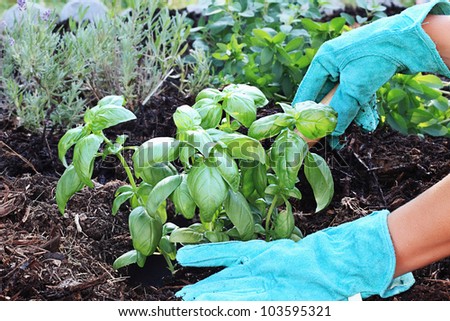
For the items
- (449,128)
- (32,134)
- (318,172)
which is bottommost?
(449,128)

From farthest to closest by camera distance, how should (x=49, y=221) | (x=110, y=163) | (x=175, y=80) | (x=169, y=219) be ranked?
(x=175, y=80), (x=110, y=163), (x=169, y=219), (x=49, y=221)

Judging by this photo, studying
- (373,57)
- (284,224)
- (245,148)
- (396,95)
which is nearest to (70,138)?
(245,148)

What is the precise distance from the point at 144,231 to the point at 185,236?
12 cm

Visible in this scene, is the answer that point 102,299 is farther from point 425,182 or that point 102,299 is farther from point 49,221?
point 425,182

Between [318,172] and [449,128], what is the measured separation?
3.04 feet

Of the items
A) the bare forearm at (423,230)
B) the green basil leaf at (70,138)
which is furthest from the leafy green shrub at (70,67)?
the bare forearm at (423,230)

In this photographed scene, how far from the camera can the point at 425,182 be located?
2365mm

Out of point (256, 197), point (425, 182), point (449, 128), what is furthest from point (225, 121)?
point (449, 128)

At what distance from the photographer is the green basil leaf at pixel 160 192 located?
5.77ft

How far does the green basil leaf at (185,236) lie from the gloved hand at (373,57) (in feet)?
1.68

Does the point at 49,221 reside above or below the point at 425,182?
above

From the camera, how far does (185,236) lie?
1.90 meters

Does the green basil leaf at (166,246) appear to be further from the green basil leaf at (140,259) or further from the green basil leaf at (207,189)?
the green basil leaf at (207,189)

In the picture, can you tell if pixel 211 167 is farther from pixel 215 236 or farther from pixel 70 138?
pixel 70 138
